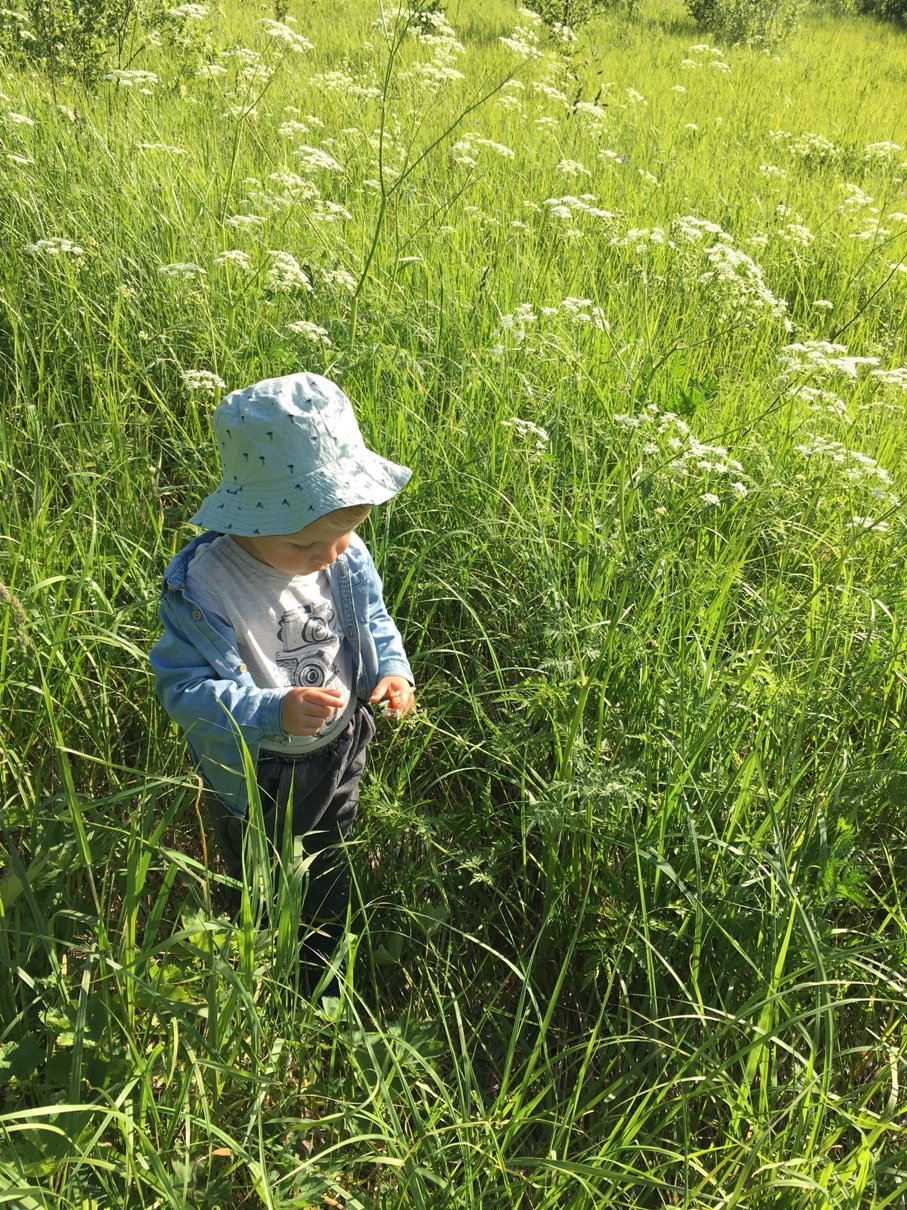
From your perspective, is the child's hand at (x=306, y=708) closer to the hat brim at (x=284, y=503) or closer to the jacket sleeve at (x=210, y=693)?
the jacket sleeve at (x=210, y=693)

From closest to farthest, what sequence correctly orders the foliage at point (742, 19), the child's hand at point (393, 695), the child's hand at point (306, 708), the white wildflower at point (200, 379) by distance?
the child's hand at point (306, 708) → the child's hand at point (393, 695) → the white wildflower at point (200, 379) → the foliage at point (742, 19)

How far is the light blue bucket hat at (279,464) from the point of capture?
1.52 m

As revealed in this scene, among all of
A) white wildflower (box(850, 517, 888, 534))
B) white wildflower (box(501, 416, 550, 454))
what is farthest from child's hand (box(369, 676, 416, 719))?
white wildflower (box(850, 517, 888, 534))

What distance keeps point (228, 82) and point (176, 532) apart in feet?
14.7

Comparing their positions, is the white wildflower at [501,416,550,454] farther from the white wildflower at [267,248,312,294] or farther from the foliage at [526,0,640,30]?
the foliage at [526,0,640,30]

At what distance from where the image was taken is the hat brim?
1.52 meters

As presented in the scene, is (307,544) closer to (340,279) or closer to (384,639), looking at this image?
(384,639)

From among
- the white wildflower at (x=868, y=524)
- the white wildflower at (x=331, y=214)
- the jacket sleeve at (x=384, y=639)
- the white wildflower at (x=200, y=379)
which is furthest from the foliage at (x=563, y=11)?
the jacket sleeve at (x=384, y=639)

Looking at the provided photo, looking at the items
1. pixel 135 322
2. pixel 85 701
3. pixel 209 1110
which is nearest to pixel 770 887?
pixel 209 1110

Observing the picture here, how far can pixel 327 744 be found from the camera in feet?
5.81

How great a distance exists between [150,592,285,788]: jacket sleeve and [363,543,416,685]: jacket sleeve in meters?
0.31

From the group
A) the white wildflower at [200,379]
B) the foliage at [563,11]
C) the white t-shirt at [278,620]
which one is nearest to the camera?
the white t-shirt at [278,620]

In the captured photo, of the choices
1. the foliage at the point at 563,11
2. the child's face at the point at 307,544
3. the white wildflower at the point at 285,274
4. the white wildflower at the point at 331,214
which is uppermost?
the foliage at the point at 563,11

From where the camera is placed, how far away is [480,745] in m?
1.92
